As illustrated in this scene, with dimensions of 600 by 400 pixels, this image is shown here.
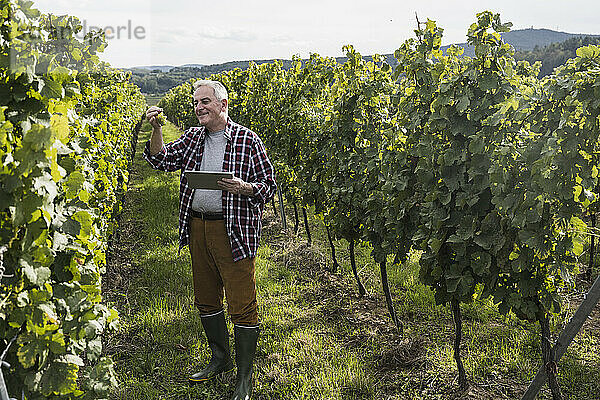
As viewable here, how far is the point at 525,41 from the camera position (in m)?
69.1

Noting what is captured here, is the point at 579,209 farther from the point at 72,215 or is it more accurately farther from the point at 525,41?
the point at 525,41

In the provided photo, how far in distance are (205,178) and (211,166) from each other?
0.33 metres

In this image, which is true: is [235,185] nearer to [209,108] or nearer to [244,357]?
[209,108]

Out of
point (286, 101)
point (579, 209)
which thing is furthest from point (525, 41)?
point (579, 209)

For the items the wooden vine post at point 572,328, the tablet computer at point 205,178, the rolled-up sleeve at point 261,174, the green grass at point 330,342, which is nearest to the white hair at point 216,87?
the rolled-up sleeve at point 261,174

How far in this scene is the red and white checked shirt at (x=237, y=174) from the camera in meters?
3.57

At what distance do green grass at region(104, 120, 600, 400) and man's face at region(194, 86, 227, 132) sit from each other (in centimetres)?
202

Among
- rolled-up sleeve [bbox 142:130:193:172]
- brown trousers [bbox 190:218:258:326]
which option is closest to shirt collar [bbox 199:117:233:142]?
rolled-up sleeve [bbox 142:130:193:172]

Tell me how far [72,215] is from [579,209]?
8.79 feet

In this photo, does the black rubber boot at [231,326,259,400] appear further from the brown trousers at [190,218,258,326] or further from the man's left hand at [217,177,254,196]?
the man's left hand at [217,177,254,196]

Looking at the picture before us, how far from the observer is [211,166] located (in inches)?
144

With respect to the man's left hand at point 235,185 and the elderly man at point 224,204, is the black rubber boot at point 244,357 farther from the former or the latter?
the man's left hand at point 235,185

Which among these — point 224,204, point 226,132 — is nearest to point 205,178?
point 224,204

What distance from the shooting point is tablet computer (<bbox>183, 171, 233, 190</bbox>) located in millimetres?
3312
